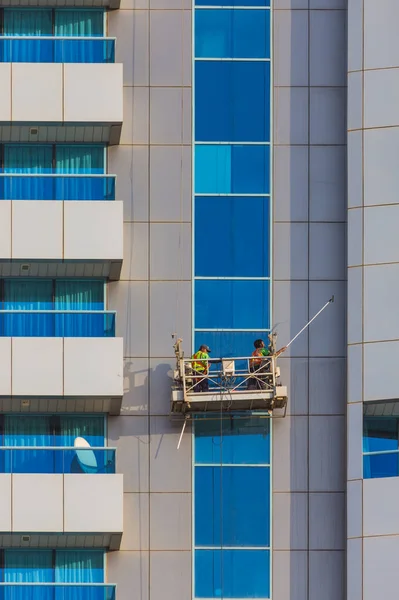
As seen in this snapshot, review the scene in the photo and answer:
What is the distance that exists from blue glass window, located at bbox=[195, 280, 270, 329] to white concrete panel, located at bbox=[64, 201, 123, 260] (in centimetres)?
244

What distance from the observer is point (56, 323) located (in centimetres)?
4425

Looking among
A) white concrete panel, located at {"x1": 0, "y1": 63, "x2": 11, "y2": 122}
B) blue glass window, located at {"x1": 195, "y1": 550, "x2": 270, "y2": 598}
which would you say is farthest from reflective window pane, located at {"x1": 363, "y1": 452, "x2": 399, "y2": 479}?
white concrete panel, located at {"x1": 0, "y1": 63, "x2": 11, "y2": 122}

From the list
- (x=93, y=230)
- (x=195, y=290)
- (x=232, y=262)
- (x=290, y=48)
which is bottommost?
(x=195, y=290)

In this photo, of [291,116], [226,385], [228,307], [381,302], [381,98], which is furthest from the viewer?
[291,116]

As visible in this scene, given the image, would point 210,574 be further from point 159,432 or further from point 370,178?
point 370,178

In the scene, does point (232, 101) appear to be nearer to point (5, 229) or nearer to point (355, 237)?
point (355, 237)

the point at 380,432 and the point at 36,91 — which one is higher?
the point at 36,91

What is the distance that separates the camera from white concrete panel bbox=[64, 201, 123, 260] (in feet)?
143

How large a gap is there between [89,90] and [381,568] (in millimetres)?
13894

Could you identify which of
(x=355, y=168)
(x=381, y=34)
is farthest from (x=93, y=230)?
(x=381, y=34)

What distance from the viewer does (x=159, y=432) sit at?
1720 inches

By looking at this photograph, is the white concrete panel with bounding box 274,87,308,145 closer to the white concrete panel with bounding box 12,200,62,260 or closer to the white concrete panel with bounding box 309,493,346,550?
the white concrete panel with bounding box 12,200,62,260

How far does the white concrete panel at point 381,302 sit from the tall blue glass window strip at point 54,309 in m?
6.38

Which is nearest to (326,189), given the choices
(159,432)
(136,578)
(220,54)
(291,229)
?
(291,229)
